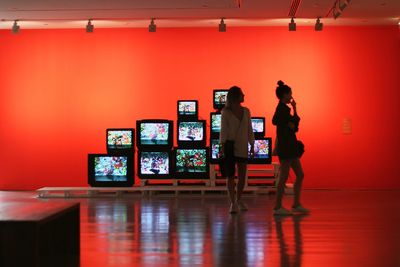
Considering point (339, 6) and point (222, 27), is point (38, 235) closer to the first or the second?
point (339, 6)

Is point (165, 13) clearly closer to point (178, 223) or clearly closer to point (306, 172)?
point (306, 172)

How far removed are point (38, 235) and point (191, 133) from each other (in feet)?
21.3

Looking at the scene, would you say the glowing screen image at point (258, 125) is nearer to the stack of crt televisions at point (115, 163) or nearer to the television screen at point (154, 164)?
the television screen at point (154, 164)

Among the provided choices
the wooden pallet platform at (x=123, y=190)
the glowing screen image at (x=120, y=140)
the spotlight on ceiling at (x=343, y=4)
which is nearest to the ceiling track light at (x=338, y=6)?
the spotlight on ceiling at (x=343, y=4)

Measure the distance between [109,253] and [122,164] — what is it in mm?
5196

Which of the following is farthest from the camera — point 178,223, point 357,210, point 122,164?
point 122,164

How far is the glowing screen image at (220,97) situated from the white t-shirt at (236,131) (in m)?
2.95

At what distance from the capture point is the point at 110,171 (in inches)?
374

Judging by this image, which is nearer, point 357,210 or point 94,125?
point 357,210

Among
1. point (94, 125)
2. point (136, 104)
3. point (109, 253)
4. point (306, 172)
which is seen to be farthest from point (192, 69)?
point (109, 253)

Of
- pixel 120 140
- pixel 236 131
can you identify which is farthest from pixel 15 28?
pixel 236 131

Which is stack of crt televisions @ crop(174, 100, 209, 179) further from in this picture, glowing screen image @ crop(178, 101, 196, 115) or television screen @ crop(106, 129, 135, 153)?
television screen @ crop(106, 129, 135, 153)

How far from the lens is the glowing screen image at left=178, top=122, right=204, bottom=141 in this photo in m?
9.55

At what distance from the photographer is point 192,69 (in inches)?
446
